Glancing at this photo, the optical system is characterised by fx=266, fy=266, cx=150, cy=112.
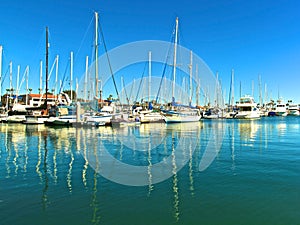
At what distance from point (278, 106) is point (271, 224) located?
15500 centimetres

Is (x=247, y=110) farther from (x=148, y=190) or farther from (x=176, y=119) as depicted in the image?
(x=148, y=190)

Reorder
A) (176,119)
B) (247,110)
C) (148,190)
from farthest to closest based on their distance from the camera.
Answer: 1. (247,110)
2. (176,119)
3. (148,190)

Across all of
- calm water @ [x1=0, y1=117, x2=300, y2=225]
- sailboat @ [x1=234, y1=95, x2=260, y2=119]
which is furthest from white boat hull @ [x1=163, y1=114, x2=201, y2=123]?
calm water @ [x1=0, y1=117, x2=300, y2=225]

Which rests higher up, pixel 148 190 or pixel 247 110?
pixel 247 110

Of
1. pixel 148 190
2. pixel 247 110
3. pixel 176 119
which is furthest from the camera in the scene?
pixel 247 110

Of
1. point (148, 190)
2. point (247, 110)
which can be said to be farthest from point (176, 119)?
point (148, 190)

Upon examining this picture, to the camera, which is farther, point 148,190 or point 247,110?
point 247,110

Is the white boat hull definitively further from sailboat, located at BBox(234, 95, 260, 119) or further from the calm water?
the calm water

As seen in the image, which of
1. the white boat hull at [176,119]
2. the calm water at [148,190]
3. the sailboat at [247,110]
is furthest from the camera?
the sailboat at [247,110]

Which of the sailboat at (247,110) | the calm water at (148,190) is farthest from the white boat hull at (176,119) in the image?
the calm water at (148,190)

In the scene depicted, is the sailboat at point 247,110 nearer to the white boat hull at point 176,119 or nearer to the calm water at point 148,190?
the white boat hull at point 176,119

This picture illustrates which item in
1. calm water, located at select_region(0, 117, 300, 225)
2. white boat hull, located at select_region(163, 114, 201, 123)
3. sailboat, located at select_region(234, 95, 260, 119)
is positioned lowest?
calm water, located at select_region(0, 117, 300, 225)

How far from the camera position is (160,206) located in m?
8.93

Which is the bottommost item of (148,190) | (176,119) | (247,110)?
(148,190)
